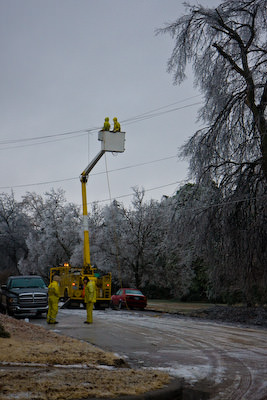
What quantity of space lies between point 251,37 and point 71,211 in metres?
43.9

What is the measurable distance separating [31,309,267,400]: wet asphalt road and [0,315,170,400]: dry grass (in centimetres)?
78

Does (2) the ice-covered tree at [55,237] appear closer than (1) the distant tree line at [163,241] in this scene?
No

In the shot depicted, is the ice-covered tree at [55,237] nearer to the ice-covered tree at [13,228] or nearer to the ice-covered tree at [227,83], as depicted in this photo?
the ice-covered tree at [13,228]

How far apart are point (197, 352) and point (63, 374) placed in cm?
441

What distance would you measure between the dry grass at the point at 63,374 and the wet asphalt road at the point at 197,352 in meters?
0.78

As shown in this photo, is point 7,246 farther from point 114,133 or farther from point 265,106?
point 265,106

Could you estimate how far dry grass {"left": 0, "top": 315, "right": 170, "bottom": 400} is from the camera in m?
5.56

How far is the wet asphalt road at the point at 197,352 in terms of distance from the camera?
6988 mm

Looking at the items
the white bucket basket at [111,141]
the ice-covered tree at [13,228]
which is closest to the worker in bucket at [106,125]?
the white bucket basket at [111,141]

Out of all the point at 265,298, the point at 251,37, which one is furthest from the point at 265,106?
the point at 265,298

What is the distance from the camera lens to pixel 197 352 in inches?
404

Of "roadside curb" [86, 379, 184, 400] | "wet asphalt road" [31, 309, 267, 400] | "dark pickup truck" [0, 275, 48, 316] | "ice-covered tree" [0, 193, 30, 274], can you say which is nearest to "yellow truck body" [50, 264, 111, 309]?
"dark pickup truck" [0, 275, 48, 316]

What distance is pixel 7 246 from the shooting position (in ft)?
229

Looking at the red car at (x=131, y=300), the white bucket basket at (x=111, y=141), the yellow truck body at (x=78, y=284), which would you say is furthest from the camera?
the red car at (x=131, y=300)
